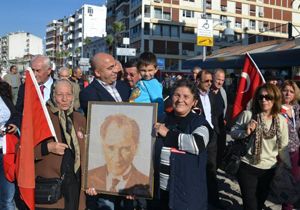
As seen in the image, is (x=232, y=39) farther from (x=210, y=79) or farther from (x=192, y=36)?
(x=210, y=79)

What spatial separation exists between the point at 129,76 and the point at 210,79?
1166mm

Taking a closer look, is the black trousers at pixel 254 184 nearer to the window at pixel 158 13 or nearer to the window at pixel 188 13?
the window at pixel 158 13

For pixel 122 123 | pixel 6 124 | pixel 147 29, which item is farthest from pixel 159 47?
pixel 122 123

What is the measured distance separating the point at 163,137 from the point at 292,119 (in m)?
2.43

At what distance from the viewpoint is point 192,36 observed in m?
72.6

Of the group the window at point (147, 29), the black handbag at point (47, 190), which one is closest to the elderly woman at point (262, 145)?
the black handbag at point (47, 190)

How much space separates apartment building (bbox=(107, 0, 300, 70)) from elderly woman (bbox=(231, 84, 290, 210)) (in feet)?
192

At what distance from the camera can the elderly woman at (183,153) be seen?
3238 millimetres

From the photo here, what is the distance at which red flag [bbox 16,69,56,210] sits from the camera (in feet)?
10.8

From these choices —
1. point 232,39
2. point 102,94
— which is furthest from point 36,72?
point 232,39

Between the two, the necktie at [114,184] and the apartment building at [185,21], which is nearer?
the necktie at [114,184]

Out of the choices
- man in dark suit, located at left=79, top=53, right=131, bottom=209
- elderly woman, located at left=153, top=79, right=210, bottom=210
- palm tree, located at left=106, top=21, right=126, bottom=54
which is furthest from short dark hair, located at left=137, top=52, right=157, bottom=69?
palm tree, located at left=106, top=21, right=126, bottom=54

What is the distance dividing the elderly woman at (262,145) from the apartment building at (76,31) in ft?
346

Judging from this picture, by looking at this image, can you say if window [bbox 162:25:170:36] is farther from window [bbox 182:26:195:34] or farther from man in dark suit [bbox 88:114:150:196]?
man in dark suit [bbox 88:114:150:196]
